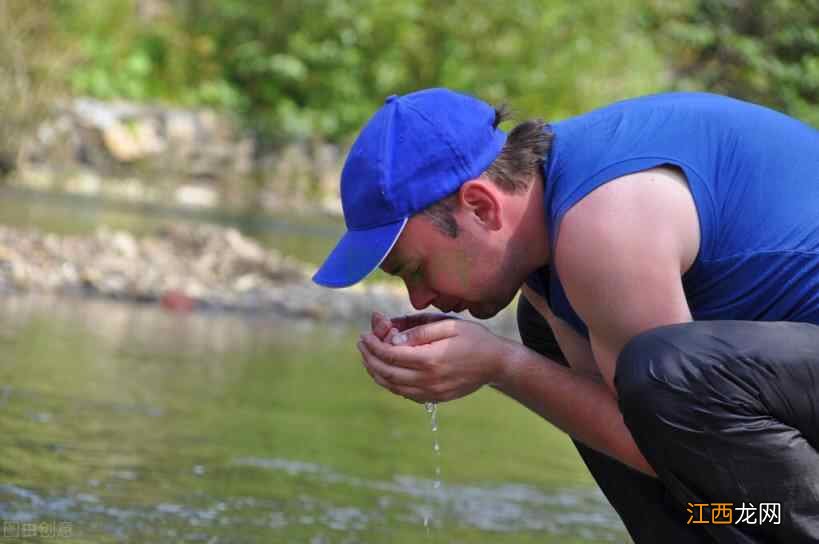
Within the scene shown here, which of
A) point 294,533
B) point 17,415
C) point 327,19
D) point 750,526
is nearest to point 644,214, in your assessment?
point 750,526

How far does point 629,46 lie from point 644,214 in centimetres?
1692

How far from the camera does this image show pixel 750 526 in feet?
7.54

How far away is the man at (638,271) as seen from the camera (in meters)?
2.27

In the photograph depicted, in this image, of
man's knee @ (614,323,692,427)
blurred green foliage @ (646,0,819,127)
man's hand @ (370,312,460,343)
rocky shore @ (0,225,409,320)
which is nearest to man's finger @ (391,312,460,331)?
man's hand @ (370,312,460,343)

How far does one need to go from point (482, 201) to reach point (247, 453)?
196 centimetres

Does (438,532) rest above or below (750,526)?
below

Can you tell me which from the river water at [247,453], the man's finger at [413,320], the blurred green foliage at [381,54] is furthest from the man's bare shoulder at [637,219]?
the blurred green foliage at [381,54]

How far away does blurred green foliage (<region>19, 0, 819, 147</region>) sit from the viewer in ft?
59.1

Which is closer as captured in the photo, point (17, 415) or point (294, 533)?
point (294, 533)

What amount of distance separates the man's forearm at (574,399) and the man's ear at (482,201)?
24 centimetres

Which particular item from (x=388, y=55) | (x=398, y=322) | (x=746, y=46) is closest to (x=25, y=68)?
(x=388, y=55)

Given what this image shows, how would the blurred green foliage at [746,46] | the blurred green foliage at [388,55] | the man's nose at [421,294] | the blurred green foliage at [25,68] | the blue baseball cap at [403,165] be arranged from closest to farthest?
the blue baseball cap at [403,165] → the man's nose at [421,294] → the blurred green foliage at [25,68] → the blurred green foliage at [388,55] → the blurred green foliage at [746,46]

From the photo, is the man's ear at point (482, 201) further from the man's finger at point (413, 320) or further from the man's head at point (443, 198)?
the man's finger at point (413, 320)

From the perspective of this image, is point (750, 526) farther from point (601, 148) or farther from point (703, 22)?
point (703, 22)
